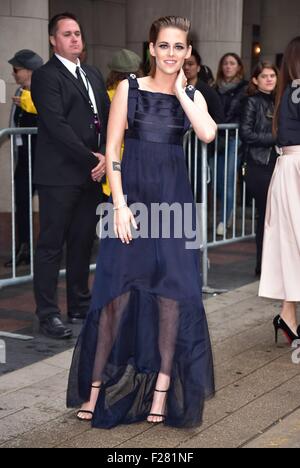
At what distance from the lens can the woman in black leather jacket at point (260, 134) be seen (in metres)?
8.01

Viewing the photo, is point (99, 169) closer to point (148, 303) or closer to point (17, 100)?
point (148, 303)

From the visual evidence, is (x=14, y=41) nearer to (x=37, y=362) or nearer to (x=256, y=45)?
(x=37, y=362)

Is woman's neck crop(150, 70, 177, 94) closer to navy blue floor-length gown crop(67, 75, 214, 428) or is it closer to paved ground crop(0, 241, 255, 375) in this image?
navy blue floor-length gown crop(67, 75, 214, 428)

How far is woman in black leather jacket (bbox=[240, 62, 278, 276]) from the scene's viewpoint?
8.01 m

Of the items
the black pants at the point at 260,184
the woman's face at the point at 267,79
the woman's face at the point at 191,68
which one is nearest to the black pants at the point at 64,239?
the black pants at the point at 260,184

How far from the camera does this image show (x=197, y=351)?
4477 mm

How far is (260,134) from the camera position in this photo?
26.3 ft

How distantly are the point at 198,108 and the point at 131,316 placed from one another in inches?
43.3

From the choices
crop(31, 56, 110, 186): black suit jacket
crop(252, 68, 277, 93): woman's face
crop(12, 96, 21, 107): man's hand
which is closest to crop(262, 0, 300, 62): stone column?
crop(252, 68, 277, 93): woman's face

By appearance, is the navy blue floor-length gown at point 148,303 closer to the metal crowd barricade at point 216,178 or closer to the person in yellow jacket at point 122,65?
the person in yellow jacket at point 122,65

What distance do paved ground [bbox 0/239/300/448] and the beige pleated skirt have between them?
0.40m

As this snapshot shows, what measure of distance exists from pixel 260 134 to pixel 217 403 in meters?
3.72

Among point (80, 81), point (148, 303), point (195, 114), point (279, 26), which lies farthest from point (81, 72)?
point (279, 26)
